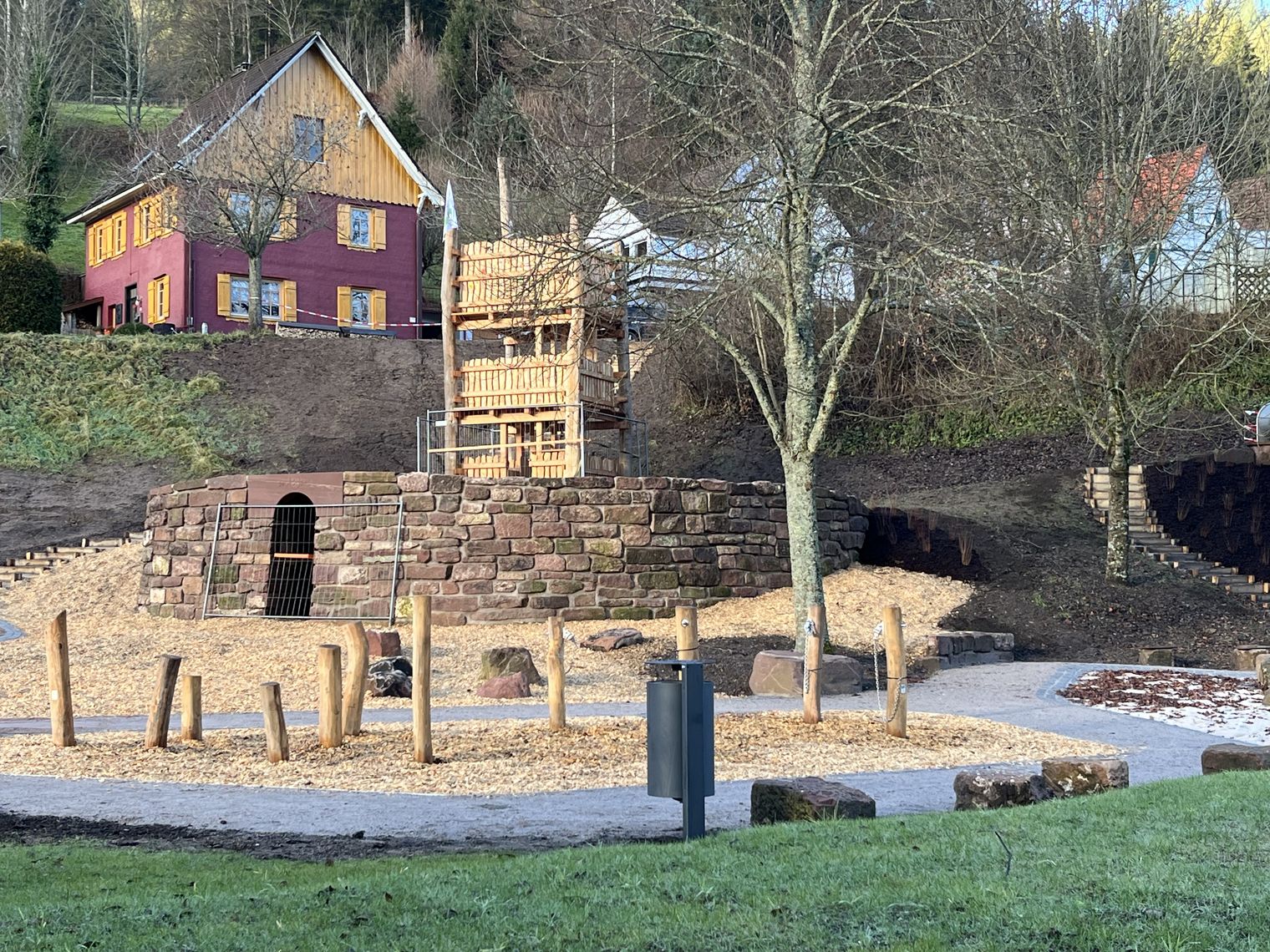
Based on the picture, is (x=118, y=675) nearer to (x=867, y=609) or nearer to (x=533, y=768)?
(x=533, y=768)

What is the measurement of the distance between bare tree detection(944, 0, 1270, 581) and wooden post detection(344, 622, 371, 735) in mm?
10912

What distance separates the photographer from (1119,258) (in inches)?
782

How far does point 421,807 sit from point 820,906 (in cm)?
394

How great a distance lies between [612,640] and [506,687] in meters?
2.92

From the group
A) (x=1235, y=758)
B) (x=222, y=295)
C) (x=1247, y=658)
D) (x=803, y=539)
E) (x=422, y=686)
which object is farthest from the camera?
(x=222, y=295)

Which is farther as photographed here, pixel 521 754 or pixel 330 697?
pixel 330 697

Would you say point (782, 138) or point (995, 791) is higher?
point (782, 138)

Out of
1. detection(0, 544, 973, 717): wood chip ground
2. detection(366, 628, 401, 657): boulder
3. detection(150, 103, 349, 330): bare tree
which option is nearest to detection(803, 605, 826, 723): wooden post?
detection(0, 544, 973, 717): wood chip ground

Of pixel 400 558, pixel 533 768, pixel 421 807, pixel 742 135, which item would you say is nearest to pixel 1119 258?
pixel 742 135

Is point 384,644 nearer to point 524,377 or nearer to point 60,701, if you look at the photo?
point 60,701

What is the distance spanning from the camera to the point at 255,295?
36000mm

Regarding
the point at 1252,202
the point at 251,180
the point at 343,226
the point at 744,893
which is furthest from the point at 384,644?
the point at 343,226

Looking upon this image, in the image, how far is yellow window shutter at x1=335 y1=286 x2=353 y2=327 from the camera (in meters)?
41.0

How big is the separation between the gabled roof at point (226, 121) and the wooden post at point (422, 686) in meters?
30.3
